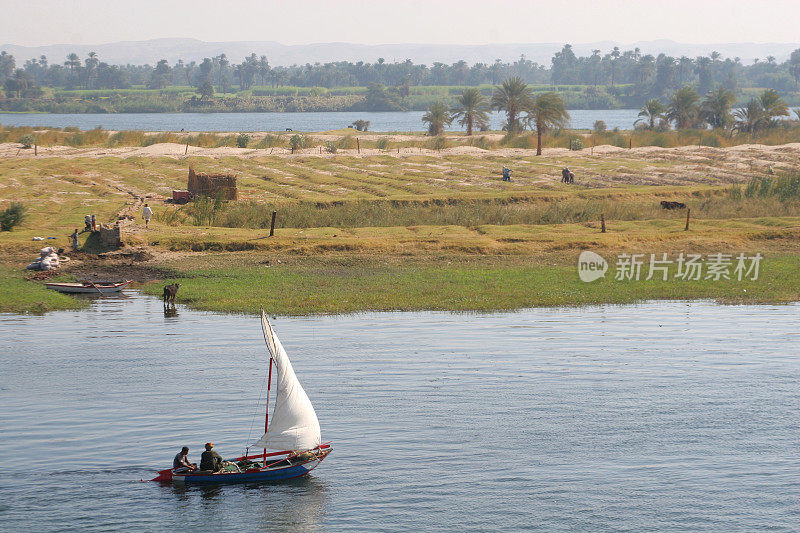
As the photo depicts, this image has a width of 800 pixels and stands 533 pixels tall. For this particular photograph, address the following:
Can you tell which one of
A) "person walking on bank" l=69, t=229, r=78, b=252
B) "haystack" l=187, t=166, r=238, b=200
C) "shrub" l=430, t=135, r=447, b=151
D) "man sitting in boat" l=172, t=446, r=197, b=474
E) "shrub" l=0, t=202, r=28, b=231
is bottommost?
"man sitting in boat" l=172, t=446, r=197, b=474

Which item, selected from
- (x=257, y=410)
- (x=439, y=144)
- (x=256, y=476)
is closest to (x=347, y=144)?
(x=439, y=144)

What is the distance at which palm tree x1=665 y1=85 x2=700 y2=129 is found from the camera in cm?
14588

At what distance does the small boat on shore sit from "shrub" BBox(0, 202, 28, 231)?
1551 cm

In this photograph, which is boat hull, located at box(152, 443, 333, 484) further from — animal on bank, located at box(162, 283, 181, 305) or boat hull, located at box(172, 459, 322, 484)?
animal on bank, located at box(162, 283, 181, 305)

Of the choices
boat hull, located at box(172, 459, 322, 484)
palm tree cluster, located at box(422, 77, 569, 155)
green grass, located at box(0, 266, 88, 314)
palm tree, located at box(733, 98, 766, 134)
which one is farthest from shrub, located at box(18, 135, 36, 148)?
palm tree, located at box(733, 98, 766, 134)

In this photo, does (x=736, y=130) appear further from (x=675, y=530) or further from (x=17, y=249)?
(x=675, y=530)

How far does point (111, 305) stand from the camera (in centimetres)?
4791

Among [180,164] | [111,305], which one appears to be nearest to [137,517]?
[111,305]

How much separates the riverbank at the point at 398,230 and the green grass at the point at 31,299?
147 mm

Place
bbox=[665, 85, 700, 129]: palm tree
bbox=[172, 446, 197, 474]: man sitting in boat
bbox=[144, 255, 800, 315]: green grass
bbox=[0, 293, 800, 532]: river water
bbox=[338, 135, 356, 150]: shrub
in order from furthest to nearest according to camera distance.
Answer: bbox=[665, 85, 700, 129]: palm tree → bbox=[338, 135, 356, 150]: shrub → bbox=[144, 255, 800, 315]: green grass → bbox=[172, 446, 197, 474]: man sitting in boat → bbox=[0, 293, 800, 532]: river water

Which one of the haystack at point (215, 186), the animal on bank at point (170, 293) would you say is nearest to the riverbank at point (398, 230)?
the animal on bank at point (170, 293)

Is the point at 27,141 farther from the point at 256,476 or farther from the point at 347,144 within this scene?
the point at 256,476

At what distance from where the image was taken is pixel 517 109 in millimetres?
130875

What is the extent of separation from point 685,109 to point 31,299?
403ft
